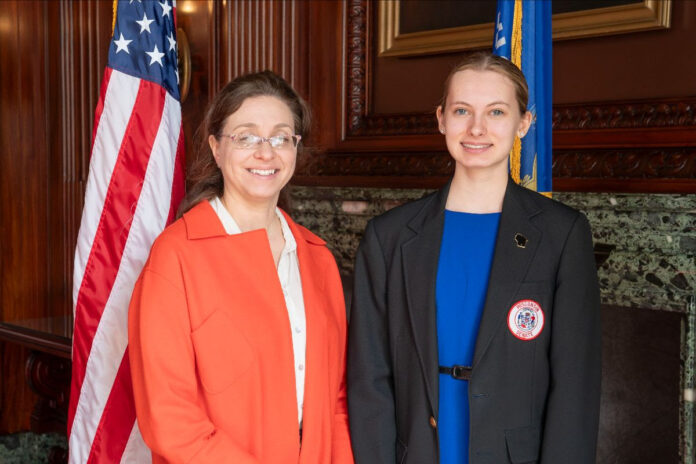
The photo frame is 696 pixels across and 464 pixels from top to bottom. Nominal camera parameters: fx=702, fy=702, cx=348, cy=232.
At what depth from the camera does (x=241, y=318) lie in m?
1.75

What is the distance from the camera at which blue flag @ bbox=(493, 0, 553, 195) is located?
86.8 inches

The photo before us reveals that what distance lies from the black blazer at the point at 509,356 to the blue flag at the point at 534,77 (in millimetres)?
449

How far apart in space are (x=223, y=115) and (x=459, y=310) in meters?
0.82

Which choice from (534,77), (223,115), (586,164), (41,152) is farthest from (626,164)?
(41,152)

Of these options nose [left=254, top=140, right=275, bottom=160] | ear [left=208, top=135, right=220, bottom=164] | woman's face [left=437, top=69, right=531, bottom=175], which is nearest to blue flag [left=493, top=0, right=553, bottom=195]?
woman's face [left=437, top=69, right=531, bottom=175]

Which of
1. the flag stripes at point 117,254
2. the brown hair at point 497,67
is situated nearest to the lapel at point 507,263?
the brown hair at point 497,67

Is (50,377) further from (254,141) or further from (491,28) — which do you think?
(491,28)

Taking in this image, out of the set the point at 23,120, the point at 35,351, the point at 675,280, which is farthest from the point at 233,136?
the point at 23,120

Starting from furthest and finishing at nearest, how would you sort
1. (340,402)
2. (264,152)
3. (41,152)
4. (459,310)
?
(41,152) → (340,402) → (264,152) → (459,310)

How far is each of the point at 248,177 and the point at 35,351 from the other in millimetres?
2805

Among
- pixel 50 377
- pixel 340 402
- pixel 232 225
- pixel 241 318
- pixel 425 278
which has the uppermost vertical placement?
pixel 232 225

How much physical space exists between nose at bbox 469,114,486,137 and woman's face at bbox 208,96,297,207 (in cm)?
50

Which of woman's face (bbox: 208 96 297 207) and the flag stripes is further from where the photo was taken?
the flag stripes

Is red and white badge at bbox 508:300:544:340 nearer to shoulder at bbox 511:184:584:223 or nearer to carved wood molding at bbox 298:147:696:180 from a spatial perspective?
shoulder at bbox 511:184:584:223
